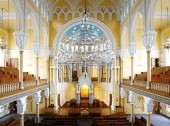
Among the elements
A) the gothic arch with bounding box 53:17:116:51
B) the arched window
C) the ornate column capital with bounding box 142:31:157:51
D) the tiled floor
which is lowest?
the tiled floor

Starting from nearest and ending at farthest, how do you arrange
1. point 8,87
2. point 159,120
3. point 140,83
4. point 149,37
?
1. point 8,87
2. point 149,37
3. point 140,83
4. point 159,120

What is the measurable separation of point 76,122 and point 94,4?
1180cm

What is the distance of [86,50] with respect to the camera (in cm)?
2805

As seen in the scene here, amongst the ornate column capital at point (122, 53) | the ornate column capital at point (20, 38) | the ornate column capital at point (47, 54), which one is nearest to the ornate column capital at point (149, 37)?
the ornate column capital at point (20, 38)

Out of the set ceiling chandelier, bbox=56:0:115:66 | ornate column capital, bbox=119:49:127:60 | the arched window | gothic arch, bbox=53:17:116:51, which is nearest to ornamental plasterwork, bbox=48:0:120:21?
gothic arch, bbox=53:17:116:51

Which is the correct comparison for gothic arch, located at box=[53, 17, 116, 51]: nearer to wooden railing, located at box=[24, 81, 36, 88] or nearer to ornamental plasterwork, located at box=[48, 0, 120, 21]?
ornamental plasterwork, located at box=[48, 0, 120, 21]

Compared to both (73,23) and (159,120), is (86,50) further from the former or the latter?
(159,120)

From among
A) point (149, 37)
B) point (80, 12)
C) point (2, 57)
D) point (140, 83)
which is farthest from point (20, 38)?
point (80, 12)

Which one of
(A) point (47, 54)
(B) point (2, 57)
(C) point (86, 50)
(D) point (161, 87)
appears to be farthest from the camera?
(C) point (86, 50)

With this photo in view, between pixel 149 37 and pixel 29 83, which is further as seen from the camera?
pixel 29 83

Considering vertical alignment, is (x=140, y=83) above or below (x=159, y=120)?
above

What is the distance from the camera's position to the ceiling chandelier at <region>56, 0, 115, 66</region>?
2595 cm

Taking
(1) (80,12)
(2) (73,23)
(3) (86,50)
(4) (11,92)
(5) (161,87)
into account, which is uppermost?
(1) (80,12)

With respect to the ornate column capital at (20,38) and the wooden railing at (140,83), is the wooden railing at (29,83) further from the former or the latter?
the wooden railing at (140,83)
